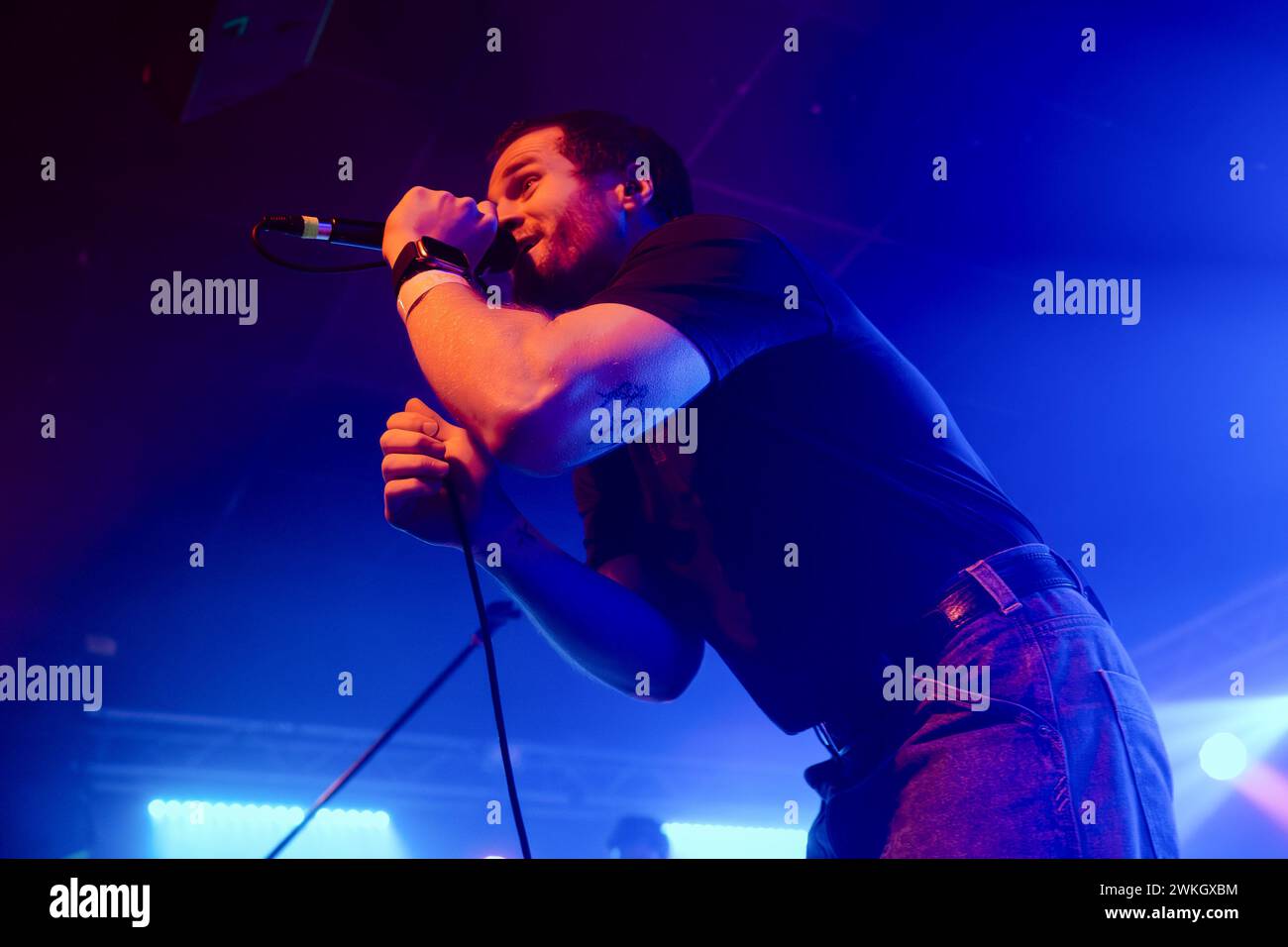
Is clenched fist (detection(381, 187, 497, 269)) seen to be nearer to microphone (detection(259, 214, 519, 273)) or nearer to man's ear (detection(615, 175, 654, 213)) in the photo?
microphone (detection(259, 214, 519, 273))

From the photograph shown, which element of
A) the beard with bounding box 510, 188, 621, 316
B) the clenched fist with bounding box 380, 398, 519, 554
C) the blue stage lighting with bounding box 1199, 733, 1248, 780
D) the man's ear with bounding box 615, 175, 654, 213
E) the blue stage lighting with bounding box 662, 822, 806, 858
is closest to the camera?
the clenched fist with bounding box 380, 398, 519, 554

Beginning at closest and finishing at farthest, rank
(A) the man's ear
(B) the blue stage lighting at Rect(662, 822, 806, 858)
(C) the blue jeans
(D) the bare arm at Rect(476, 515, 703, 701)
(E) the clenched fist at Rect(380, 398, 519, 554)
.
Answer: (C) the blue jeans < (E) the clenched fist at Rect(380, 398, 519, 554) < (D) the bare arm at Rect(476, 515, 703, 701) < (A) the man's ear < (B) the blue stage lighting at Rect(662, 822, 806, 858)

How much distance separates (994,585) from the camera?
1.16 metres

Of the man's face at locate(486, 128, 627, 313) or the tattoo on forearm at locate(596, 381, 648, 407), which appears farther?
the man's face at locate(486, 128, 627, 313)

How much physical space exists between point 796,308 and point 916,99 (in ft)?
5.55

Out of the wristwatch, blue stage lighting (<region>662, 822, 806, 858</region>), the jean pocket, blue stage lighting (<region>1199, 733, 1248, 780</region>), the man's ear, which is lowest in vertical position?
the jean pocket

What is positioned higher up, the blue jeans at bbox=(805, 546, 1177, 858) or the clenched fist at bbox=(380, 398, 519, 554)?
the clenched fist at bbox=(380, 398, 519, 554)

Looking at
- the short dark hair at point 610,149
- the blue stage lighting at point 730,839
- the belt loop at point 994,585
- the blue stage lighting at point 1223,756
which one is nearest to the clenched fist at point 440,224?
the short dark hair at point 610,149

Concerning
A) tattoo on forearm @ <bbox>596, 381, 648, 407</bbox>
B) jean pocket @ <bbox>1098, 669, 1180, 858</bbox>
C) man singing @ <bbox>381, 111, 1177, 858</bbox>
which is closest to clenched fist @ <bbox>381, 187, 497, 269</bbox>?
man singing @ <bbox>381, 111, 1177, 858</bbox>

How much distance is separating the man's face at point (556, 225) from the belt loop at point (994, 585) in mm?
739

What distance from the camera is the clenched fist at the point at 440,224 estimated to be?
1.32 m

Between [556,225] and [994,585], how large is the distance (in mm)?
859

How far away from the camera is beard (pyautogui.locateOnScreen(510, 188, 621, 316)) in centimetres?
151

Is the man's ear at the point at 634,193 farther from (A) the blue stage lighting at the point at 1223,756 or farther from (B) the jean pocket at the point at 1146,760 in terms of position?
(A) the blue stage lighting at the point at 1223,756
